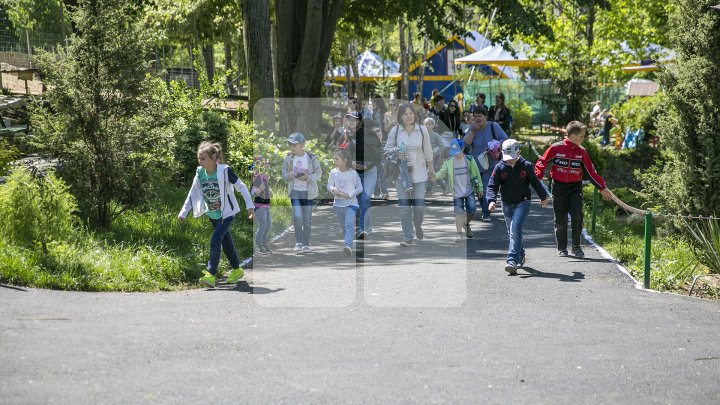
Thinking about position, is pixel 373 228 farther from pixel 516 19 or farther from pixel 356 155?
pixel 516 19

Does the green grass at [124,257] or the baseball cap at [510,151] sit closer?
the green grass at [124,257]

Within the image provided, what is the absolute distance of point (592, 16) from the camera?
33344mm

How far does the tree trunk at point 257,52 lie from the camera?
1933cm

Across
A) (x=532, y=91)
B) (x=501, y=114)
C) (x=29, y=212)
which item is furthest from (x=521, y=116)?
(x=29, y=212)

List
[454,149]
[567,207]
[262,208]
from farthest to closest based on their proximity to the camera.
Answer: [454,149], [567,207], [262,208]

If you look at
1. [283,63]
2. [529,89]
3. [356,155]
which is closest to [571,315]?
[356,155]

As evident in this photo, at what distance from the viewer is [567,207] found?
12555 millimetres

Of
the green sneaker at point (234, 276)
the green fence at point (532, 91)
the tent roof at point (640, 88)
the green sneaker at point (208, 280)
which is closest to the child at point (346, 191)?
the green sneaker at point (234, 276)

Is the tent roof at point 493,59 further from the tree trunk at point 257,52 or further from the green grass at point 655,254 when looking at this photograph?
the green grass at point 655,254

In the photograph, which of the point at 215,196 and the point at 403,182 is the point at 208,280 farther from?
the point at 403,182

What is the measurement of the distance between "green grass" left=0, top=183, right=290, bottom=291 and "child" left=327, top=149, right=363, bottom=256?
1312mm

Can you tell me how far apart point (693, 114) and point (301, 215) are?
526cm

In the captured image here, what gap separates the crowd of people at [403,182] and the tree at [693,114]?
3.87 ft

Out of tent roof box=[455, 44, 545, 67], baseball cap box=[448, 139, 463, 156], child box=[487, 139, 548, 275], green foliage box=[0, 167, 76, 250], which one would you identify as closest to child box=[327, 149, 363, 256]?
baseball cap box=[448, 139, 463, 156]
